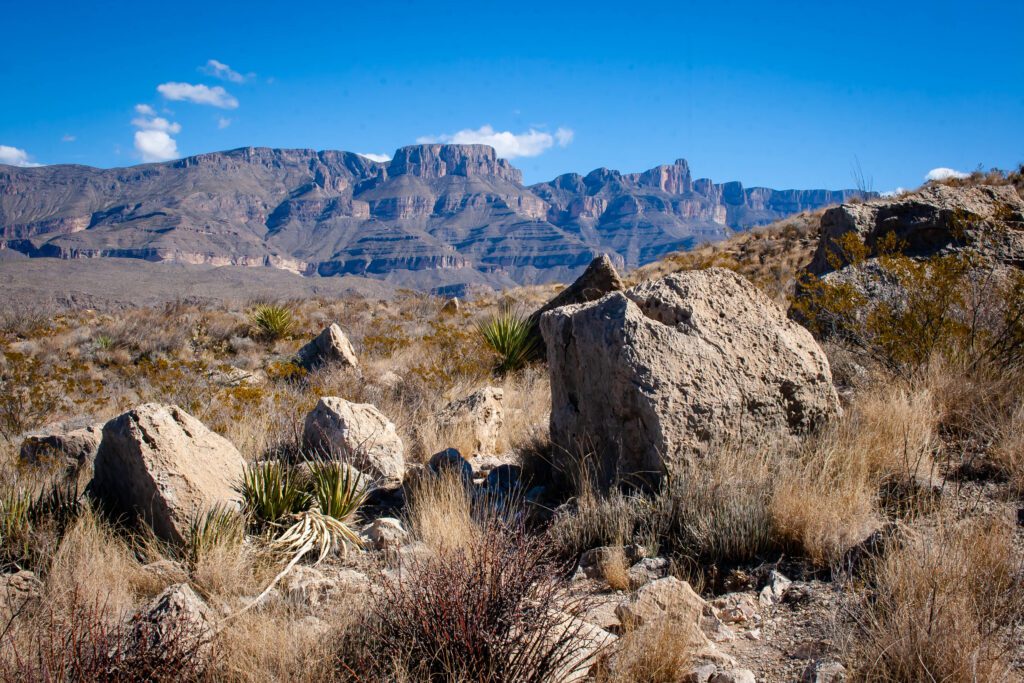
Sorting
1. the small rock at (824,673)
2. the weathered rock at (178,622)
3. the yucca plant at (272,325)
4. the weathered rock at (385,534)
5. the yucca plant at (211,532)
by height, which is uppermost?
the yucca plant at (272,325)

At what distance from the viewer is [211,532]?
414cm

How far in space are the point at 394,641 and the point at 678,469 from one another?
2349 millimetres

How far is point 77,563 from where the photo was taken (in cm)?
386

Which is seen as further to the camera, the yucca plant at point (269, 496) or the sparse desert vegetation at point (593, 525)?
the yucca plant at point (269, 496)

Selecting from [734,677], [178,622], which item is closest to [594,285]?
[734,677]

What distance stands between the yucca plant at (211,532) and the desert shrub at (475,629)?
1.82 metres

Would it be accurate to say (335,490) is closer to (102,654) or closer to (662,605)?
(102,654)

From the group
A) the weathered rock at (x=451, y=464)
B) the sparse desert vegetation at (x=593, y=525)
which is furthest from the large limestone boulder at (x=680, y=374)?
the weathered rock at (x=451, y=464)

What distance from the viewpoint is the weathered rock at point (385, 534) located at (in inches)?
178

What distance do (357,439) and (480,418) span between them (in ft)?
4.91

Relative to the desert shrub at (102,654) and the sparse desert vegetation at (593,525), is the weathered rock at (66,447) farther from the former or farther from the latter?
the desert shrub at (102,654)

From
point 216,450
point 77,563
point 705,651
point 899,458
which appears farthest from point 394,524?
point 899,458

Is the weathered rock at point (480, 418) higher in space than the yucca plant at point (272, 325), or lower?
lower

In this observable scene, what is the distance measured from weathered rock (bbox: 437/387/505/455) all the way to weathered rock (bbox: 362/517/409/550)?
81.5 inches
